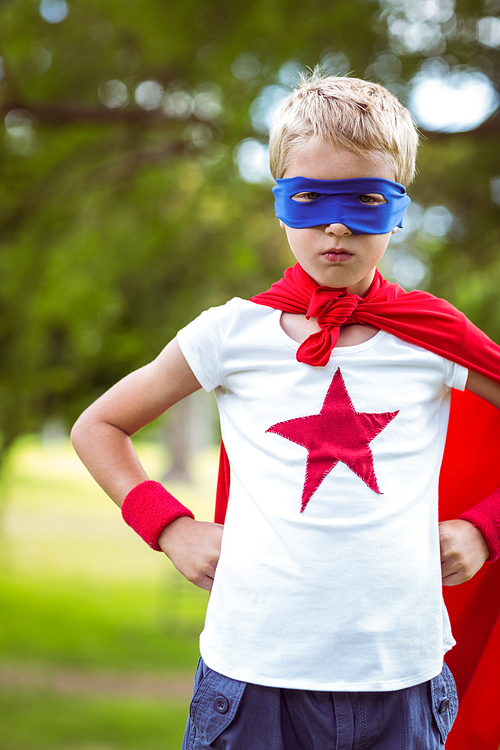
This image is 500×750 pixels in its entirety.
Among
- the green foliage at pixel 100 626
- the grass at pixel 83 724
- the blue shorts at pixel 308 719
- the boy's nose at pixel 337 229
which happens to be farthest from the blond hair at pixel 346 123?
the green foliage at pixel 100 626

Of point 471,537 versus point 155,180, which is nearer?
point 471,537

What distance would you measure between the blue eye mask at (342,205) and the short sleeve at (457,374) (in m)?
0.30

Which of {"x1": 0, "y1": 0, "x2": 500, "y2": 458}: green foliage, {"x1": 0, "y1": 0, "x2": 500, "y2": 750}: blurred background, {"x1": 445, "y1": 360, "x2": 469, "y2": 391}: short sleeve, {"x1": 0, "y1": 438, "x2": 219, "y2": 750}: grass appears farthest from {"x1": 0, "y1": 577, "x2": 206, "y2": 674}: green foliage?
{"x1": 445, "y1": 360, "x2": 469, "y2": 391}: short sleeve

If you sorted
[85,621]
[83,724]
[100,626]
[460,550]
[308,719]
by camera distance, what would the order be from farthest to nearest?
[85,621] → [100,626] → [83,724] → [460,550] → [308,719]

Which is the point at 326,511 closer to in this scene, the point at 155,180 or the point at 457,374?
the point at 457,374

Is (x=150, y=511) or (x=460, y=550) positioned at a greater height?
(x=150, y=511)

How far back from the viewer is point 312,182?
4.59 feet

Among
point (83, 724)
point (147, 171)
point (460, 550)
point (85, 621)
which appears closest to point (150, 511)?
point (460, 550)

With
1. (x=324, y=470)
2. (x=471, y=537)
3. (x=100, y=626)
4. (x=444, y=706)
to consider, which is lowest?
(x=100, y=626)

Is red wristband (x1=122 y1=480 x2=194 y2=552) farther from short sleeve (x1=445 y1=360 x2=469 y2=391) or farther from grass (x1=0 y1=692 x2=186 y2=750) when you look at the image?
grass (x1=0 y1=692 x2=186 y2=750)

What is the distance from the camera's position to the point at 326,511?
137cm

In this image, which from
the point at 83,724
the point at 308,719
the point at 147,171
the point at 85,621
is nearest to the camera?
the point at 308,719

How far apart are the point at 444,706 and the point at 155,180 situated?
4.47 metres

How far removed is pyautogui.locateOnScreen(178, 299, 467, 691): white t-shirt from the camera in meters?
1.34
